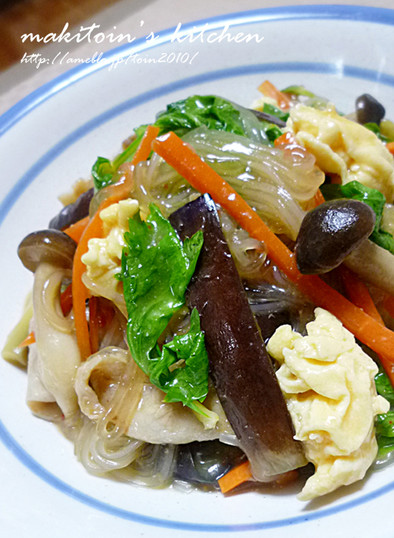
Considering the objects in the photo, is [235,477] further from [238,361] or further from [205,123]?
[205,123]

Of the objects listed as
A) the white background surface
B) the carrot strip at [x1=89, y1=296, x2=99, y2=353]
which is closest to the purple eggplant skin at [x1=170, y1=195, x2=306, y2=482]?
the carrot strip at [x1=89, y1=296, x2=99, y2=353]

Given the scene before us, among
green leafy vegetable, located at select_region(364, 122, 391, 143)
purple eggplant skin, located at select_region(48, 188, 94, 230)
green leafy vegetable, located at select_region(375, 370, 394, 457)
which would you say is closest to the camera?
green leafy vegetable, located at select_region(375, 370, 394, 457)

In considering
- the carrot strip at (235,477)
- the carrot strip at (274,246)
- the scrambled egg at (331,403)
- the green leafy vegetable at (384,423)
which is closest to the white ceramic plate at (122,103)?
the carrot strip at (235,477)

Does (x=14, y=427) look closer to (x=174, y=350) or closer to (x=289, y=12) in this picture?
(x=174, y=350)

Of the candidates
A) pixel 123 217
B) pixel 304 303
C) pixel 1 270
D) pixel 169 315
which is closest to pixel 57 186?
pixel 1 270

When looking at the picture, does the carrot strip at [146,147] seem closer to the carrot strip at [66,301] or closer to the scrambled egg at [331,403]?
the carrot strip at [66,301]

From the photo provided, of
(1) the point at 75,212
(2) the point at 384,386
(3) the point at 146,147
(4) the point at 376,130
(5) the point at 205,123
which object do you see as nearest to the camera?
(2) the point at 384,386

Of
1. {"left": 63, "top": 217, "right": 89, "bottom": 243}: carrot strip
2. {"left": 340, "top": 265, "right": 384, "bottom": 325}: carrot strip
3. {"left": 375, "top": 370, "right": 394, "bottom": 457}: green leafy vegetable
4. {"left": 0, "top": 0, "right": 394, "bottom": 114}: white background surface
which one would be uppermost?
{"left": 0, "top": 0, "right": 394, "bottom": 114}: white background surface

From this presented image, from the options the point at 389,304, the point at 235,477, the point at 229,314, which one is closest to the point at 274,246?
the point at 229,314

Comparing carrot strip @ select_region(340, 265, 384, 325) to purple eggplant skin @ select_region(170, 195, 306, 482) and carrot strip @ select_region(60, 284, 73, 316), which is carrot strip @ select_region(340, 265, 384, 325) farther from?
carrot strip @ select_region(60, 284, 73, 316)
